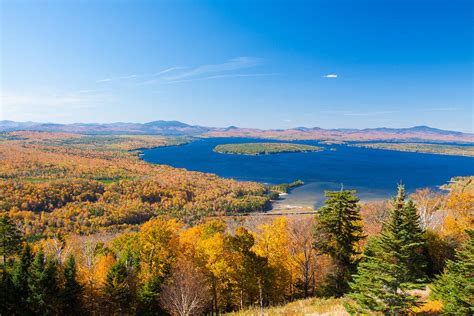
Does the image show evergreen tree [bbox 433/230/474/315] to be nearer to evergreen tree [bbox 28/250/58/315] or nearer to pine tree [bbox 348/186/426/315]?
pine tree [bbox 348/186/426/315]

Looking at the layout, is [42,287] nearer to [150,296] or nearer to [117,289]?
[117,289]

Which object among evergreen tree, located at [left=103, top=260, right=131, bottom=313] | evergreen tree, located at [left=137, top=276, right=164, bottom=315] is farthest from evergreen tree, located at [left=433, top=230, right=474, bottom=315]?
evergreen tree, located at [left=103, top=260, right=131, bottom=313]

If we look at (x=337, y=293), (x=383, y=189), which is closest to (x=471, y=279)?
(x=337, y=293)

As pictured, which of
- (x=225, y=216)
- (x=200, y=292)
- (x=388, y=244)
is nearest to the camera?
(x=388, y=244)

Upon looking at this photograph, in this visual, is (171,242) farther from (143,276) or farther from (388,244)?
(388,244)

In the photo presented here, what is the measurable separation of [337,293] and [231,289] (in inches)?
404

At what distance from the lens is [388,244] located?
16000 mm

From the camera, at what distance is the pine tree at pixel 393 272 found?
15289 millimetres

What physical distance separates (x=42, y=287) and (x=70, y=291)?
2.40 meters

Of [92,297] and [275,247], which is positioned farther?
[275,247]

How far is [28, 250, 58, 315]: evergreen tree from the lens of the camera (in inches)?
1060

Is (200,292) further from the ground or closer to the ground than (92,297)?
further from the ground

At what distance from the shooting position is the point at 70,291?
28.2m

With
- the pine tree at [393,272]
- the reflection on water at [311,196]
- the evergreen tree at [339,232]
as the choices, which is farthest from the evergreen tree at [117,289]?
the reflection on water at [311,196]
